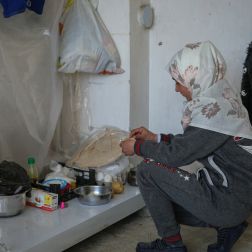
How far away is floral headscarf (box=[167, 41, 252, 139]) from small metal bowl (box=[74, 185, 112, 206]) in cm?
61

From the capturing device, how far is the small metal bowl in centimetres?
197

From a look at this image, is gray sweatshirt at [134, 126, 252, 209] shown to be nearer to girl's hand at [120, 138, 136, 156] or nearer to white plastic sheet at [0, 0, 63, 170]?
girl's hand at [120, 138, 136, 156]

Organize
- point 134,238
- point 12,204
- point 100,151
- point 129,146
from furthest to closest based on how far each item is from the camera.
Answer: point 100,151 → point 134,238 → point 12,204 → point 129,146

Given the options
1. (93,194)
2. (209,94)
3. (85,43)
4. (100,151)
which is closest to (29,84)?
(85,43)

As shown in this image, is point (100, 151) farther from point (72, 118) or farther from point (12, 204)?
point (12, 204)

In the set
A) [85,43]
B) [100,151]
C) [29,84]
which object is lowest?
[100,151]

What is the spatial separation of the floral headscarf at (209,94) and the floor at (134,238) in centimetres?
62

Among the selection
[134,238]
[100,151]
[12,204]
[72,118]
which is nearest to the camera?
[12,204]

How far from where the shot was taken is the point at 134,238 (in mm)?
1980

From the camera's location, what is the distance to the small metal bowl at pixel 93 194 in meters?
1.97

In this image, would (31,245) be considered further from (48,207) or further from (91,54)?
(91,54)

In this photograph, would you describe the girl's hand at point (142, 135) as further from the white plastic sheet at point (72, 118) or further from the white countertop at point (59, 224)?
the white plastic sheet at point (72, 118)

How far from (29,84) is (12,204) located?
674 mm

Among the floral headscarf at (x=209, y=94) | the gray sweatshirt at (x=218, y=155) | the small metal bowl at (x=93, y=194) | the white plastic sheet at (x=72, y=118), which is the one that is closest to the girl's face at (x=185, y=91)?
the floral headscarf at (x=209, y=94)
